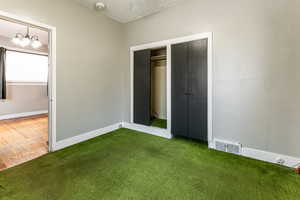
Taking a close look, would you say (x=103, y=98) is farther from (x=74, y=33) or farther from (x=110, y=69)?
(x=74, y=33)

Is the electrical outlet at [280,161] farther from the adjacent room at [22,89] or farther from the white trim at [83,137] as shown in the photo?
the adjacent room at [22,89]

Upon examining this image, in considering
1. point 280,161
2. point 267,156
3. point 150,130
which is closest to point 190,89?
point 150,130

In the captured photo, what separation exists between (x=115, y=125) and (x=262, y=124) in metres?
3.00

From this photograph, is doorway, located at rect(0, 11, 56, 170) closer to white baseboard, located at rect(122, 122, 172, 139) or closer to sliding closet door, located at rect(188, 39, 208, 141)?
white baseboard, located at rect(122, 122, 172, 139)

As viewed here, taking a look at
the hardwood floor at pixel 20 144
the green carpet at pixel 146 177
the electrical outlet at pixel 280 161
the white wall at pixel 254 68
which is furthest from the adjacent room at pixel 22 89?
the electrical outlet at pixel 280 161

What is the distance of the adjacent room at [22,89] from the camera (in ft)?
9.52

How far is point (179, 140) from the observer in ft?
9.27

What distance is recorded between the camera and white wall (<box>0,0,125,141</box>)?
2312 mm

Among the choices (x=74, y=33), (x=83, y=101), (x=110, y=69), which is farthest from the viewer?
(x=110, y=69)

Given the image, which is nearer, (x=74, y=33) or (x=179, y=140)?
(x=74, y=33)

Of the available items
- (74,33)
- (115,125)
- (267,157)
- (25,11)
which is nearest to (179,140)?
(267,157)

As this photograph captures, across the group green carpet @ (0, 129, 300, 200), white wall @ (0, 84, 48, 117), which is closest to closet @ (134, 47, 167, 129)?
green carpet @ (0, 129, 300, 200)

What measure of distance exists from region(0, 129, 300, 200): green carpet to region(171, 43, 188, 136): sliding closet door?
51 cm

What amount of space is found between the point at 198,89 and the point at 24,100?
6168 mm
